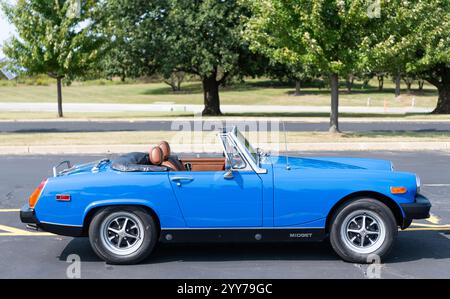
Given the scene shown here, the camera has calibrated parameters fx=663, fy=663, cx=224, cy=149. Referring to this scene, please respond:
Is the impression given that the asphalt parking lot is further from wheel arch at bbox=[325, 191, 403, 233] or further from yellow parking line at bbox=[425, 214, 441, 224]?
wheel arch at bbox=[325, 191, 403, 233]

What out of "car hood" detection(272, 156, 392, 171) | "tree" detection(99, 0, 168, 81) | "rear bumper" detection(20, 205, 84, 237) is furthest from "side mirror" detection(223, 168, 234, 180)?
"tree" detection(99, 0, 168, 81)

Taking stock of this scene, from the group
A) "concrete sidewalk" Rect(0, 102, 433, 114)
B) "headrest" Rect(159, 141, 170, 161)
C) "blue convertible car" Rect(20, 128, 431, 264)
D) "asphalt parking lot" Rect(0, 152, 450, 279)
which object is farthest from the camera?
"concrete sidewalk" Rect(0, 102, 433, 114)

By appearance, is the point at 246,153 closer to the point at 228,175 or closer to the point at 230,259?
the point at 228,175

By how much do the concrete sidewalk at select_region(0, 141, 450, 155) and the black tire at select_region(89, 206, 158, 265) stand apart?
1080 cm

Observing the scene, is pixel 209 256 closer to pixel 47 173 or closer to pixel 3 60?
pixel 47 173

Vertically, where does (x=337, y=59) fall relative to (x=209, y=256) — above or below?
above

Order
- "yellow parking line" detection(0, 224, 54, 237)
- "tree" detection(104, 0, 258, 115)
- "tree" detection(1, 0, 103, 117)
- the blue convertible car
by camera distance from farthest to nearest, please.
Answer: "tree" detection(104, 0, 258, 115) → "tree" detection(1, 0, 103, 117) → "yellow parking line" detection(0, 224, 54, 237) → the blue convertible car

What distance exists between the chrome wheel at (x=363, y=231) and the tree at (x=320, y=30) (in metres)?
13.4

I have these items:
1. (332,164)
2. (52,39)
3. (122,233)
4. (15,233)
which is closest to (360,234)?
(332,164)

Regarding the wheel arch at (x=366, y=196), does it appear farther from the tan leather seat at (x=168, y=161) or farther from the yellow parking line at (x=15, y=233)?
the yellow parking line at (x=15, y=233)

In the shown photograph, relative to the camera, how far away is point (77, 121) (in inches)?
1248

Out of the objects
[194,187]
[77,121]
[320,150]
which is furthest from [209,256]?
[77,121]

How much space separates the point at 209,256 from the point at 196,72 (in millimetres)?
30128

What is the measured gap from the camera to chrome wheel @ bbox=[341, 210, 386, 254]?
6.41 metres
